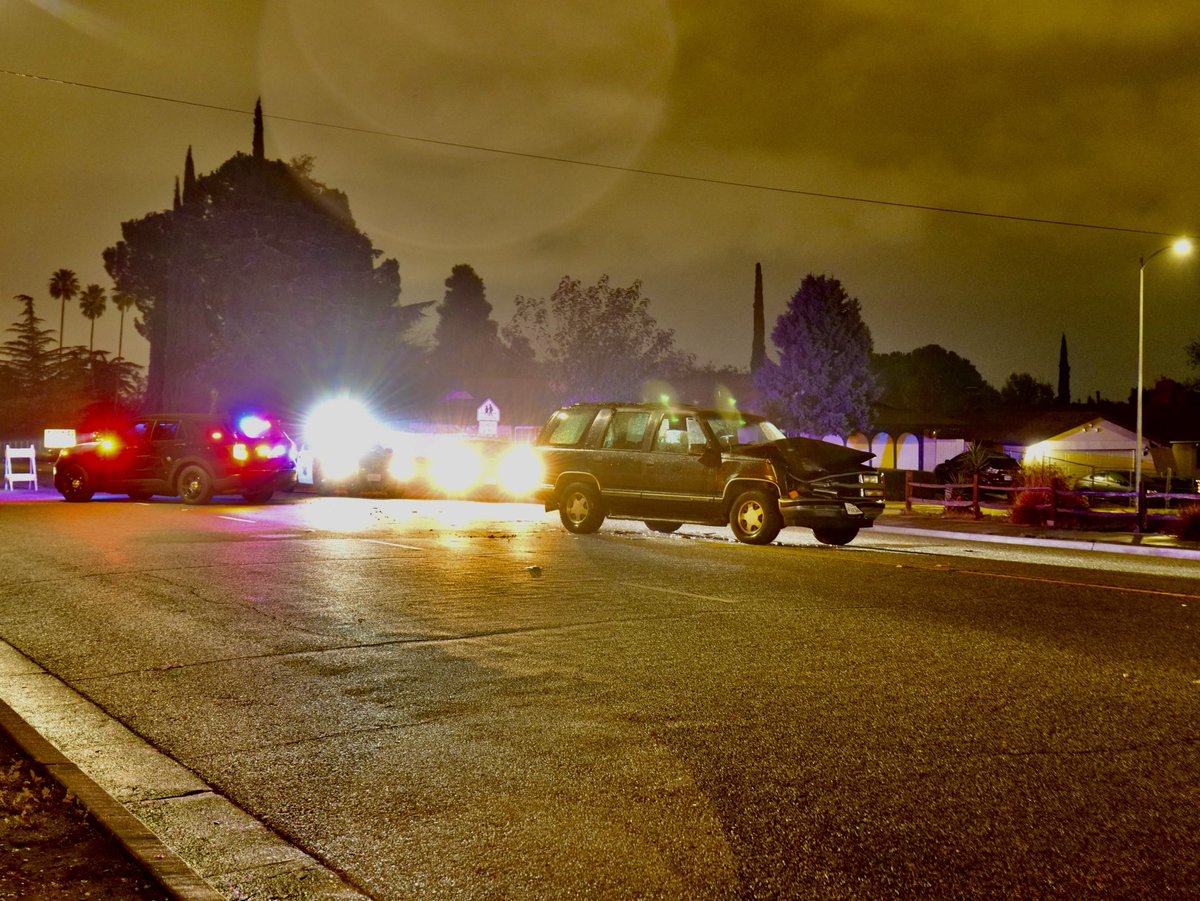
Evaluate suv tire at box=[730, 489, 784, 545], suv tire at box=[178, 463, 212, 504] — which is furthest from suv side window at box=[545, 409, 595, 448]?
suv tire at box=[178, 463, 212, 504]

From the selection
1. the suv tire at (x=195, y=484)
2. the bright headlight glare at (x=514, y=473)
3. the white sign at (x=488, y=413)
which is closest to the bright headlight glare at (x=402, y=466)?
the bright headlight glare at (x=514, y=473)

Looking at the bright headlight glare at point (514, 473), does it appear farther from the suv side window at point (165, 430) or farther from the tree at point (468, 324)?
the tree at point (468, 324)

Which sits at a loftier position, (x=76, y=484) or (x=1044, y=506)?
(x=76, y=484)

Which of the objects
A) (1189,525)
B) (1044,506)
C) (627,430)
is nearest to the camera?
(627,430)

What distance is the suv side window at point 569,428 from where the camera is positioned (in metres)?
18.0

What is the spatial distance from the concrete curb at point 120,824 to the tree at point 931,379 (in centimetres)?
9999

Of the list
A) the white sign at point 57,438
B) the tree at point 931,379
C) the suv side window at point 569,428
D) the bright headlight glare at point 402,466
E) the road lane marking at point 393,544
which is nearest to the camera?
the road lane marking at point 393,544

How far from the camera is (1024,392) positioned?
115 m

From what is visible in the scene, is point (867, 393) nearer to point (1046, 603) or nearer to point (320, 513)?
point (320, 513)

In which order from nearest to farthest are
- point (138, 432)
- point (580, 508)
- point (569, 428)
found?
point (580, 508), point (569, 428), point (138, 432)

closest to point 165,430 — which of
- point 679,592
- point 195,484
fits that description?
point 195,484

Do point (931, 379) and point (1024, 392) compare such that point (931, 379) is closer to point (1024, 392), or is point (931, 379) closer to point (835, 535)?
point (1024, 392)

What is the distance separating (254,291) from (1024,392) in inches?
3376

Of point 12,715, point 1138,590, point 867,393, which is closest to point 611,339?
point 867,393
